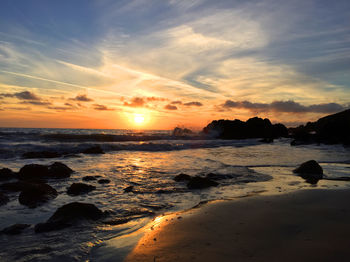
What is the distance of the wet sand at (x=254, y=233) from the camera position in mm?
3115

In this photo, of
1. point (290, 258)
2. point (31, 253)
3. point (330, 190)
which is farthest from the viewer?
point (330, 190)

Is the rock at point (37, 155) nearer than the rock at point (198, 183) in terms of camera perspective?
No

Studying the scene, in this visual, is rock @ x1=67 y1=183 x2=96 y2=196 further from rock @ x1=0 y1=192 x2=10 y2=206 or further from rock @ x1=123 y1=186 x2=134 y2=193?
rock @ x1=0 y1=192 x2=10 y2=206

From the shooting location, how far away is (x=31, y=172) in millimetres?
9352

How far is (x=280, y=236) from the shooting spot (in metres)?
3.65

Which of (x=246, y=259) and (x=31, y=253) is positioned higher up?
(x=246, y=259)

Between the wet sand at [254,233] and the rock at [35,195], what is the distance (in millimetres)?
3415

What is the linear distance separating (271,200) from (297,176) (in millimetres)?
4375

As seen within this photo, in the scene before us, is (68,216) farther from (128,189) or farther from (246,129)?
(246,129)

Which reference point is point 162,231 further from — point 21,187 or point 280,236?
point 21,187

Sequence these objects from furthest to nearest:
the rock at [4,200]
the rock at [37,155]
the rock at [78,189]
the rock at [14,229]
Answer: the rock at [37,155]
the rock at [78,189]
the rock at [4,200]
the rock at [14,229]

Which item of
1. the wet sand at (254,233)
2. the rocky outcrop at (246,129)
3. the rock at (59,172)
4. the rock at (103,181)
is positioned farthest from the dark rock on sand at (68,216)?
the rocky outcrop at (246,129)

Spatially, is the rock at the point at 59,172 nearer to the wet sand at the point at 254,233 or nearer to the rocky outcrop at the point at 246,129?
the wet sand at the point at 254,233

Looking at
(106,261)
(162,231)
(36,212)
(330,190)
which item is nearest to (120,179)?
(36,212)
